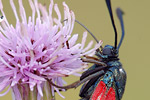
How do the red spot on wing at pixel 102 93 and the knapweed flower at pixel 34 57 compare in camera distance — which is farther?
the red spot on wing at pixel 102 93

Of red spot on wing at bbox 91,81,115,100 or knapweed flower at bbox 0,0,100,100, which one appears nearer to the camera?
knapweed flower at bbox 0,0,100,100

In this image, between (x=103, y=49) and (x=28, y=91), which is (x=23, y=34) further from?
(x=103, y=49)

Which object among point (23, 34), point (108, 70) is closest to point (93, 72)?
point (108, 70)

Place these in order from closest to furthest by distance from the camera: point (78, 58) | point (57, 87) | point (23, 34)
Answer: point (23, 34) → point (57, 87) → point (78, 58)

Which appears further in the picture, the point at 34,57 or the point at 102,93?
the point at 102,93

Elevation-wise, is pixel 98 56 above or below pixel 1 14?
below

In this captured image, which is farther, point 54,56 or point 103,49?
point 103,49

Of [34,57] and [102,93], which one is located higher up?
[34,57]

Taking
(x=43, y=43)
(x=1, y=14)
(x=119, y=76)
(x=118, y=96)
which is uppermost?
(x=1, y=14)
